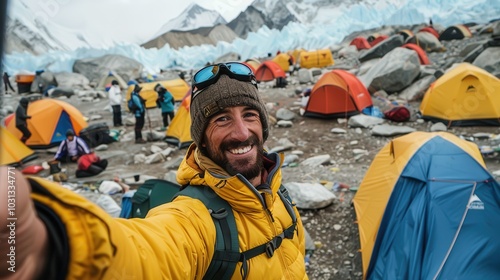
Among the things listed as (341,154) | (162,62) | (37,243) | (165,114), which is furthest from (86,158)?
(162,62)

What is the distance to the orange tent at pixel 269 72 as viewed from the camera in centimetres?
1903

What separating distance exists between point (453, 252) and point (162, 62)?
39.1m

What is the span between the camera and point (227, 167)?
1680 millimetres

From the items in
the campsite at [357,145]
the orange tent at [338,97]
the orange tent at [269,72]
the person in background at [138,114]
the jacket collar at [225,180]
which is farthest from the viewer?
the orange tent at [269,72]

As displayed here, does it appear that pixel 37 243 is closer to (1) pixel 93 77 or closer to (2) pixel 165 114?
(2) pixel 165 114

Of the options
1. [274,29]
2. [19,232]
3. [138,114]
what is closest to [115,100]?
[138,114]

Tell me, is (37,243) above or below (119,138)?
above

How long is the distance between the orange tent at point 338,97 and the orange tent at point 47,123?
8.11m

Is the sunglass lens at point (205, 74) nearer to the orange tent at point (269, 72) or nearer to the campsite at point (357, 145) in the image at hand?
the campsite at point (357, 145)

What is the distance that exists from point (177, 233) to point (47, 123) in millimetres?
11575

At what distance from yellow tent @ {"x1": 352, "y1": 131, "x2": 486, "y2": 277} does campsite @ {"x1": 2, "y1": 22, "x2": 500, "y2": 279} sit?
20 millimetres

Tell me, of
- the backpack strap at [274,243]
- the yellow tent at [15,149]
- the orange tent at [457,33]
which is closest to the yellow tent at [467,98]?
the backpack strap at [274,243]

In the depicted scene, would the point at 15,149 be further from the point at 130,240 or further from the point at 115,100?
the point at 130,240

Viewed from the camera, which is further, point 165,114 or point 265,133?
point 165,114
